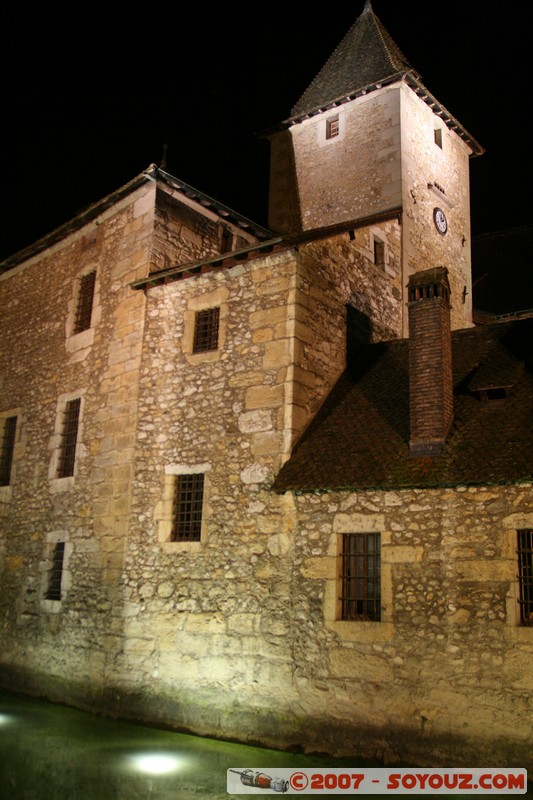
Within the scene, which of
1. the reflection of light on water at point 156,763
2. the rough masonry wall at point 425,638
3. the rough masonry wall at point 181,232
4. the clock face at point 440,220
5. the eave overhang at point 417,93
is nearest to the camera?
the rough masonry wall at point 425,638

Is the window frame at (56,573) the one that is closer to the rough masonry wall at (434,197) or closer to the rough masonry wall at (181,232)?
the rough masonry wall at (181,232)

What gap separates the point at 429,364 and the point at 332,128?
11549 mm

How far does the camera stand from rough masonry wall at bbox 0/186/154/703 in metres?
13.2

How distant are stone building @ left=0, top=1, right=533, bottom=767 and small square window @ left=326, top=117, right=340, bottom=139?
3.26m

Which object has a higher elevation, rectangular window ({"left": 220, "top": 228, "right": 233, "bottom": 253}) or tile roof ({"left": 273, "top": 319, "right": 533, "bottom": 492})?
rectangular window ({"left": 220, "top": 228, "right": 233, "bottom": 253})

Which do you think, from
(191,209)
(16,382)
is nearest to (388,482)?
(191,209)

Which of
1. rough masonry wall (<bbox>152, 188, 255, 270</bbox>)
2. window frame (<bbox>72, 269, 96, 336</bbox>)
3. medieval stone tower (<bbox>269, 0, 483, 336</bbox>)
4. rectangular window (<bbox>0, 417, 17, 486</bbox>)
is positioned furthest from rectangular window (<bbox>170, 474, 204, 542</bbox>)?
medieval stone tower (<bbox>269, 0, 483, 336</bbox>)

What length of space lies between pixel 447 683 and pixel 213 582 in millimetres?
3993

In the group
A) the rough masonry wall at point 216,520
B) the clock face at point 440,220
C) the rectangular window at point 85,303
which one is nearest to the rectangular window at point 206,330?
the rough masonry wall at point 216,520

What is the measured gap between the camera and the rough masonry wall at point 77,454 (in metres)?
13.2

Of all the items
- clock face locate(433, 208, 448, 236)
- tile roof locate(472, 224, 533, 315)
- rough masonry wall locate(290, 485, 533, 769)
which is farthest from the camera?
tile roof locate(472, 224, 533, 315)

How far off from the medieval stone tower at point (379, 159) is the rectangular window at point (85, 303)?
5.90 meters

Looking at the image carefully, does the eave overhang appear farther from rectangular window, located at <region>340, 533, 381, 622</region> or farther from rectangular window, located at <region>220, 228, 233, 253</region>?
rectangular window, located at <region>340, 533, 381, 622</region>

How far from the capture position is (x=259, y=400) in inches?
469
